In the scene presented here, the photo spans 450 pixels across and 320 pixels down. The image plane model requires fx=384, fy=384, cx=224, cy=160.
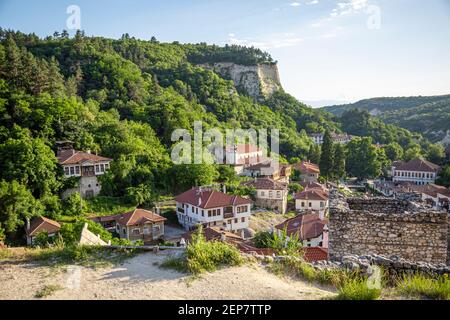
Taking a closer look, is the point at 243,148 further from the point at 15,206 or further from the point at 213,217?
the point at 15,206

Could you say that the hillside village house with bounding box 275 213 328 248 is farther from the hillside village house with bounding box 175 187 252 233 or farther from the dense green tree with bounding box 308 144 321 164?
the dense green tree with bounding box 308 144 321 164

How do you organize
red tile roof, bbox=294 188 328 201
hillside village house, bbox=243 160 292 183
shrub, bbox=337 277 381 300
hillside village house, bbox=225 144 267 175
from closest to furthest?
1. shrub, bbox=337 277 381 300
2. red tile roof, bbox=294 188 328 201
3. hillside village house, bbox=243 160 292 183
4. hillside village house, bbox=225 144 267 175

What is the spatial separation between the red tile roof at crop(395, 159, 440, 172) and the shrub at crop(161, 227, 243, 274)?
67.1m

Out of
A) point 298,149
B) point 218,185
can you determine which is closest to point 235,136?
point 298,149

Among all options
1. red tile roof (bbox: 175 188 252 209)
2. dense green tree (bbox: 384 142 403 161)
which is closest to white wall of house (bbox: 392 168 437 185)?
dense green tree (bbox: 384 142 403 161)

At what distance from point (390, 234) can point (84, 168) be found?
33.1 metres

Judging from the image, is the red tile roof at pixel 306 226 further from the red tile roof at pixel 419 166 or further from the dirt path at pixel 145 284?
the red tile roof at pixel 419 166

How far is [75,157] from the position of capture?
121 feet

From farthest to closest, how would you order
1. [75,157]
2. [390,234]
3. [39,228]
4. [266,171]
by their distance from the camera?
[266,171]
[75,157]
[39,228]
[390,234]

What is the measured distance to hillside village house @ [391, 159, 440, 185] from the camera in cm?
6519

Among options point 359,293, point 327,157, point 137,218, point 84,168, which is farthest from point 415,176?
point 359,293

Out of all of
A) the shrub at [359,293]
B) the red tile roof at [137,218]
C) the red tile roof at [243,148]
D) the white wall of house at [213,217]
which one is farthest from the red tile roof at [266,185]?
the shrub at [359,293]

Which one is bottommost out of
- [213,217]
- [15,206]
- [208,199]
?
[213,217]

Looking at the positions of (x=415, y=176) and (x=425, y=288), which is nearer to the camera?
(x=425, y=288)
